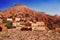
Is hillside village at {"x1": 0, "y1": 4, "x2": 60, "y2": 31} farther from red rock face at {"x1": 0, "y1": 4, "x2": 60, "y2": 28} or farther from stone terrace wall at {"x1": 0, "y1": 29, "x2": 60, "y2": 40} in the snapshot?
stone terrace wall at {"x1": 0, "y1": 29, "x2": 60, "y2": 40}

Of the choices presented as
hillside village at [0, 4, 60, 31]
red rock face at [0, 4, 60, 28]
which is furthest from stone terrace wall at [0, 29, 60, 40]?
red rock face at [0, 4, 60, 28]

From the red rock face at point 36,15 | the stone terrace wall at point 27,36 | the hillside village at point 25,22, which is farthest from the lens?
the red rock face at point 36,15

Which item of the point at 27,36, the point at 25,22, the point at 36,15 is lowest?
the point at 27,36

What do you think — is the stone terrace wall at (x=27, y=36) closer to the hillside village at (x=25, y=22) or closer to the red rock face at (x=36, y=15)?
the hillside village at (x=25, y=22)

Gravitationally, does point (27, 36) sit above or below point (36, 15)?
below

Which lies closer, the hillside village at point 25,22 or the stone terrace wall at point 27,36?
the stone terrace wall at point 27,36

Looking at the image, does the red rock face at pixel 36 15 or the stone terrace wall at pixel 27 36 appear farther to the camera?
the red rock face at pixel 36 15

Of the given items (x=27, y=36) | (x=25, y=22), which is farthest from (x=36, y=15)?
(x=27, y=36)

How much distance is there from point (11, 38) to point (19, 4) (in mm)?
68173

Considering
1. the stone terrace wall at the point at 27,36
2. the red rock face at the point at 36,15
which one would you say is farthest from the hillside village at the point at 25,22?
the stone terrace wall at the point at 27,36

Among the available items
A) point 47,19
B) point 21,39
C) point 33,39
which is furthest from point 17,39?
point 47,19

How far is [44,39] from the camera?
32.6 ft

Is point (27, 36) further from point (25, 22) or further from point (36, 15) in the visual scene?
point (36, 15)

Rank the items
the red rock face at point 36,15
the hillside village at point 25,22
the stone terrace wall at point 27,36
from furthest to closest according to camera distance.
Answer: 1. the red rock face at point 36,15
2. the hillside village at point 25,22
3. the stone terrace wall at point 27,36
